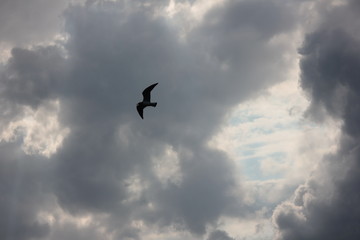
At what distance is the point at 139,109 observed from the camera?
93.3 metres

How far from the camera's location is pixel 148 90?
9050 centimetres

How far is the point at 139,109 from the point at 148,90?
4.96 meters
